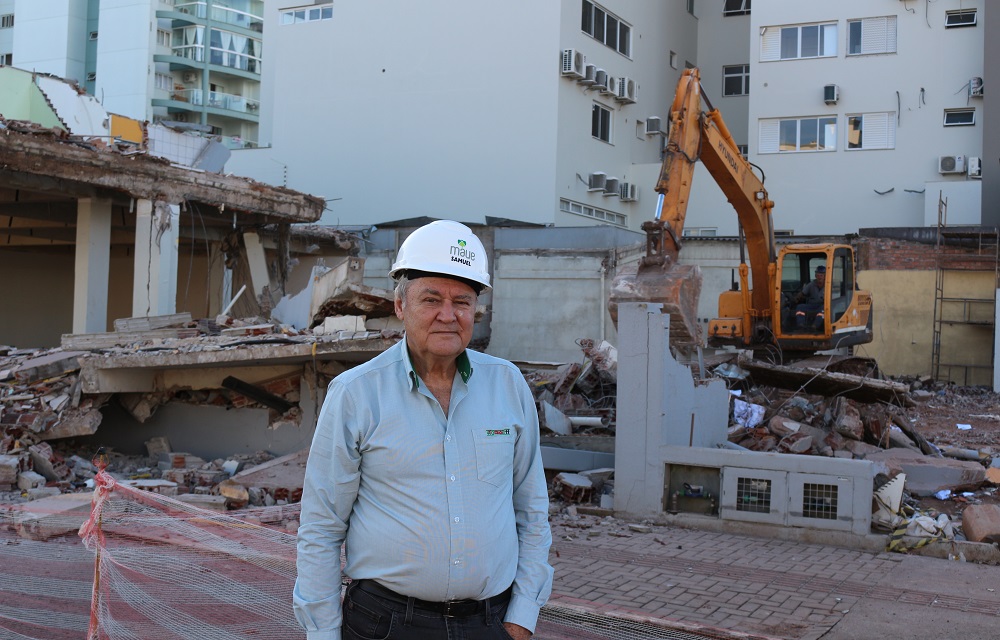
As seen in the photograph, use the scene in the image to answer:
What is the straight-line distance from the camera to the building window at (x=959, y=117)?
97.0 ft

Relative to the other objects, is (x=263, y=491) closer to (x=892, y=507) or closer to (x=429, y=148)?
(x=892, y=507)

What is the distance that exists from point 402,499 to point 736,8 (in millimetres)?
37493

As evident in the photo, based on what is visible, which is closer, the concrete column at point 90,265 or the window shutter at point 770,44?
the concrete column at point 90,265

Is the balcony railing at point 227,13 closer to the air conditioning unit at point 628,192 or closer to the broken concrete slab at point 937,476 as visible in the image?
the air conditioning unit at point 628,192

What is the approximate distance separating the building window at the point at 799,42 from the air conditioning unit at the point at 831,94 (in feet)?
3.96

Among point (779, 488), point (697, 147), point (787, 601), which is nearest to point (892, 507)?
point (779, 488)

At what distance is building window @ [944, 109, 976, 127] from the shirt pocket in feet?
101

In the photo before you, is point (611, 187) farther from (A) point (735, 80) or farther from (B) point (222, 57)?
(B) point (222, 57)

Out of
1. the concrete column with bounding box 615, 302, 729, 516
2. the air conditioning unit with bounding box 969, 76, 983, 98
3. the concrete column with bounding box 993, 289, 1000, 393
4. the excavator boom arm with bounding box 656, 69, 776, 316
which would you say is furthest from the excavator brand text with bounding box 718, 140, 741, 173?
the air conditioning unit with bounding box 969, 76, 983, 98

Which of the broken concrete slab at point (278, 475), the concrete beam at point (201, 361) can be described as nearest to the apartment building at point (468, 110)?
the concrete beam at point (201, 361)

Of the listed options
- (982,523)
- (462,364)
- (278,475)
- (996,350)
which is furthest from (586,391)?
(996,350)

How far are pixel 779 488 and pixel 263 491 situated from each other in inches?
213

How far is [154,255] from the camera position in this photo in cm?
1747

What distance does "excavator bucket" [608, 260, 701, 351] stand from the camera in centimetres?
1271
